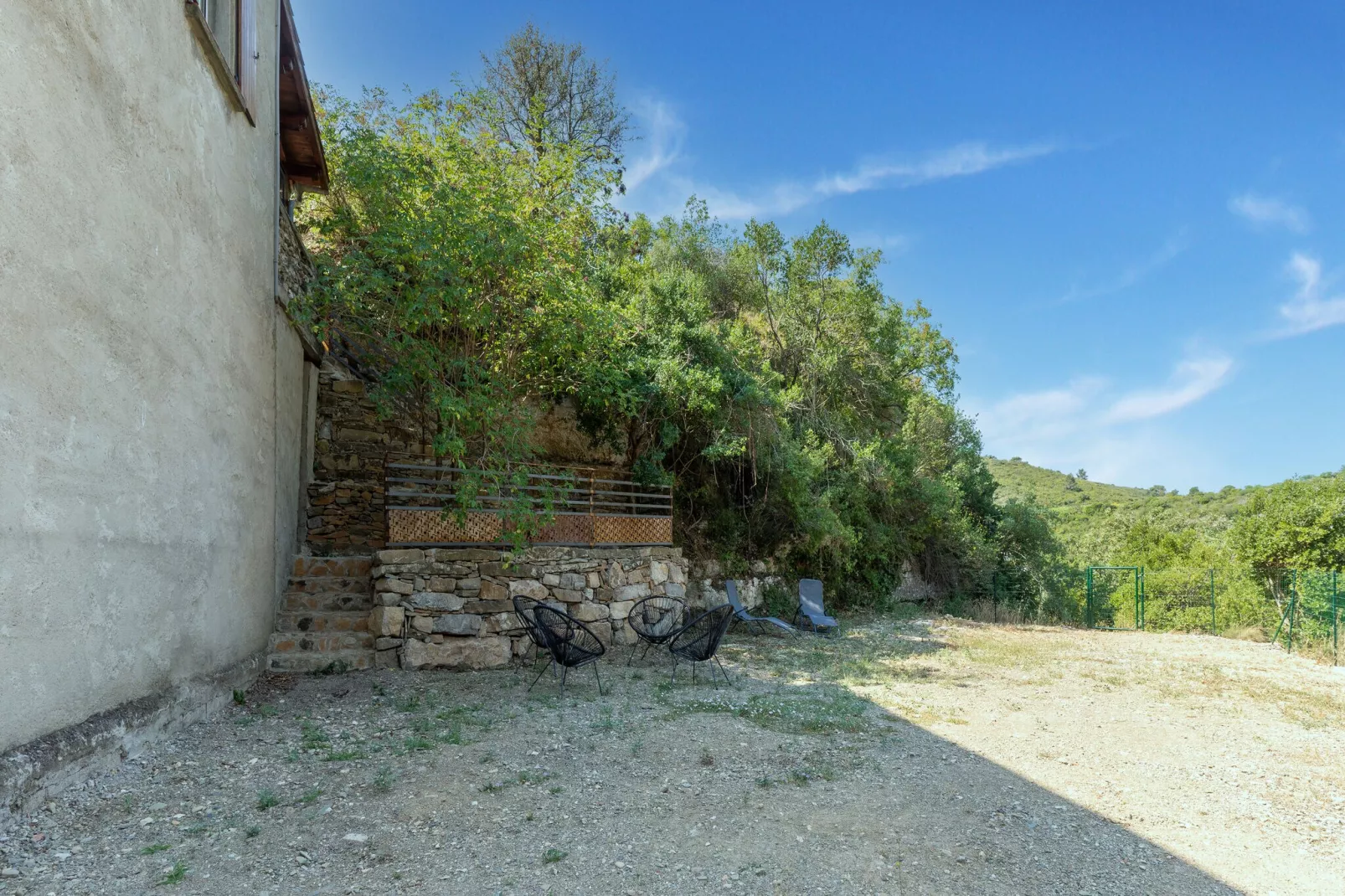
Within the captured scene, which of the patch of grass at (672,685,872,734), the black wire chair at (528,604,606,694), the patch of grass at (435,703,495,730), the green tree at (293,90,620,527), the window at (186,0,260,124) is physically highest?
the window at (186,0,260,124)

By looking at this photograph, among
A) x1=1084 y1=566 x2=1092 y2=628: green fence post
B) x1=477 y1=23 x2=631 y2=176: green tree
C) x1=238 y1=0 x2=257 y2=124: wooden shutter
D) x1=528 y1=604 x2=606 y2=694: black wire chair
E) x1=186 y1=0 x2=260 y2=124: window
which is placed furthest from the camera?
x1=477 y1=23 x2=631 y2=176: green tree

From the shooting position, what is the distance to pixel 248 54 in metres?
5.16

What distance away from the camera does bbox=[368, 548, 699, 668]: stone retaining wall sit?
237 inches

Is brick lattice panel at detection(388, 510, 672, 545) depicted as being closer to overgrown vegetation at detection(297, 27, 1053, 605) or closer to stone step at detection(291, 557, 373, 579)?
overgrown vegetation at detection(297, 27, 1053, 605)

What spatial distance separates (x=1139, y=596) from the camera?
12.9 metres

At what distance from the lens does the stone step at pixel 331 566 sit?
6578 mm

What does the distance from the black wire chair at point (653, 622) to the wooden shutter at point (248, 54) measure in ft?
17.5

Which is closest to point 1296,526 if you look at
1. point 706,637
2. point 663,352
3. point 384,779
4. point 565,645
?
point 663,352

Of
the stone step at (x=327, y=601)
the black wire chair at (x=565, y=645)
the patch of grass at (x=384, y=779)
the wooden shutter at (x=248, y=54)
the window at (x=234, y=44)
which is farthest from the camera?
the stone step at (x=327, y=601)

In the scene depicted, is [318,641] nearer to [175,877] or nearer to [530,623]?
[530,623]

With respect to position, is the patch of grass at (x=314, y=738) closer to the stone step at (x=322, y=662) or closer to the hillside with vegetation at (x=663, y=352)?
the stone step at (x=322, y=662)

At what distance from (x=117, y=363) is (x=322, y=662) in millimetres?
3369

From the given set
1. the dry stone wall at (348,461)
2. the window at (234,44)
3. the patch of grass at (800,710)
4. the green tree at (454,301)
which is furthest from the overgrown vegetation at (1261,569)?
the window at (234,44)

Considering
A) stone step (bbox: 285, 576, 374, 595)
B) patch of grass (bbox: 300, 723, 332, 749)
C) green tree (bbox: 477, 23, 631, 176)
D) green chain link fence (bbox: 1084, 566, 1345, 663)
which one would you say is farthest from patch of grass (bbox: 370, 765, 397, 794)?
green tree (bbox: 477, 23, 631, 176)
